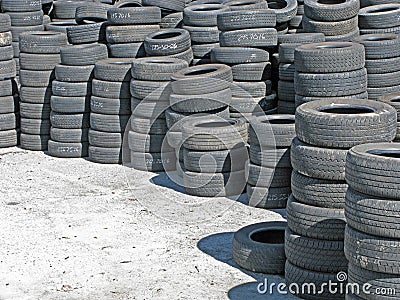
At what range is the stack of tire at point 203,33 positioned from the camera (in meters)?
16.3

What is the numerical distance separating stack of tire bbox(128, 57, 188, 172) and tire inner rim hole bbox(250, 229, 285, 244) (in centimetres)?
445

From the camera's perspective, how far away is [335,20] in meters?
16.1

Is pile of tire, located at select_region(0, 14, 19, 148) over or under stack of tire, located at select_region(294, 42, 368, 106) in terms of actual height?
under

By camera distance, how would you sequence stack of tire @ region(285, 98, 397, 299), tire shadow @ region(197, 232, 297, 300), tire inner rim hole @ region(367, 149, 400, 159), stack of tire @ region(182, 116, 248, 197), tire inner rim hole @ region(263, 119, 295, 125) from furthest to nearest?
stack of tire @ region(182, 116, 248, 197)
tire inner rim hole @ region(263, 119, 295, 125)
tire shadow @ region(197, 232, 297, 300)
stack of tire @ region(285, 98, 397, 299)
tire inner rim hole @ region(367, 149, 400, 159)

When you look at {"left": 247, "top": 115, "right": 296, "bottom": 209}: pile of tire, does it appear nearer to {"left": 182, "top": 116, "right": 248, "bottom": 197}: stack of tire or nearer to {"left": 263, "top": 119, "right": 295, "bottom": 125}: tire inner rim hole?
{"left": 263, "top": 119, "right": 295, "bottom": 125}: tire inner rim hole

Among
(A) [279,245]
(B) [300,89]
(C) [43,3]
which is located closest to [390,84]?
(B) [300,89]

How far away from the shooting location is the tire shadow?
9.45m

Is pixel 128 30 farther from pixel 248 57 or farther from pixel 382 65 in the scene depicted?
pixel 382 65

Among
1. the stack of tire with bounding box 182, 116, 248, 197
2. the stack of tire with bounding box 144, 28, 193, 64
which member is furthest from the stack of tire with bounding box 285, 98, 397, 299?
the stack of tire with bounding box 144, 28, 193, 64

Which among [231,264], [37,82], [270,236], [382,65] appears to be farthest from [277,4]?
[231,264]

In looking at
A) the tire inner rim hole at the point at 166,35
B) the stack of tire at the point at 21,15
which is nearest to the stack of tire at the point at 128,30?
the tire inner rim hole at the point at 166,35

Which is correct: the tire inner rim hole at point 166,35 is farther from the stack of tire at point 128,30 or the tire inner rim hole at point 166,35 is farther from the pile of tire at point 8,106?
the pile of tire at point 8,106

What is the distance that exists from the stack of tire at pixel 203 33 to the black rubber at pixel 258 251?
635 cm

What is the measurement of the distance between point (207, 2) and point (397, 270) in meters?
12.1
